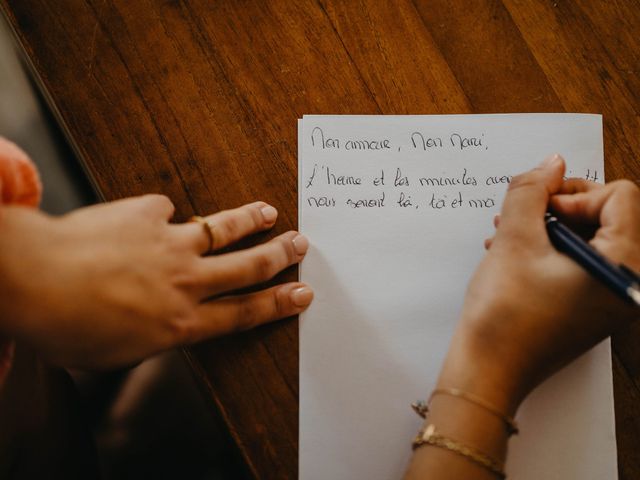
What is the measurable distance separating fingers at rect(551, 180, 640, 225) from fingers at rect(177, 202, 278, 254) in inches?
13.8

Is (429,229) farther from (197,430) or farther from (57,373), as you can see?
(57,373)

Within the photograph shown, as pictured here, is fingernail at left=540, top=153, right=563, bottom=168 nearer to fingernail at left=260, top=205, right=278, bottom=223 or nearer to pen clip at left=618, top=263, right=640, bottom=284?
pen clip at left=618, top=263, right=640, bottom=284

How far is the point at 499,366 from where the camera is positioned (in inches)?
19.5

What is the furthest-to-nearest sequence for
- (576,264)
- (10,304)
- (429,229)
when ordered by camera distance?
(429,229) < (576,264) < (10,304)

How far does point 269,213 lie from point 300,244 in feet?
0.19

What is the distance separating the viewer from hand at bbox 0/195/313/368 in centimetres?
37

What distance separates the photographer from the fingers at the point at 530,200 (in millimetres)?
517

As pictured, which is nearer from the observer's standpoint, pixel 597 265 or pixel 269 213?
pixel 597 265

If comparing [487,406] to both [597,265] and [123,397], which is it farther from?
[123,397]

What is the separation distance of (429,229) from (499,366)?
195 millimetres

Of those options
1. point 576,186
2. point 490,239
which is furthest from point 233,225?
point 576,186

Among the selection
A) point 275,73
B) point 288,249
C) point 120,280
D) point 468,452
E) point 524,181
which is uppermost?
point 275,73

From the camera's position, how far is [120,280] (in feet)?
1.36

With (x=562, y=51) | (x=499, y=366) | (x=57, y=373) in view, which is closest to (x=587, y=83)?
(x=562, y=51)
